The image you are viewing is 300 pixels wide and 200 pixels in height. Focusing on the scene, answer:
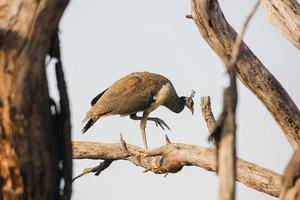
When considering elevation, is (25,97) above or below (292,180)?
above

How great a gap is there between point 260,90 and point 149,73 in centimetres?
321

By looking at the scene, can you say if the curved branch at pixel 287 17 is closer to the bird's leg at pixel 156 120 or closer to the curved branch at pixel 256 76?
the curved branch at pixel 256 76

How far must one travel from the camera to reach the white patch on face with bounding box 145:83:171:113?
33.4ft

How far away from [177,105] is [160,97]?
1.27 meters

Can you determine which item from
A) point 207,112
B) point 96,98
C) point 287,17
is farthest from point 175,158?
point 96,98

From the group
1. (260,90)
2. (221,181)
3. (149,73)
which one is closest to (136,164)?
(260,90)

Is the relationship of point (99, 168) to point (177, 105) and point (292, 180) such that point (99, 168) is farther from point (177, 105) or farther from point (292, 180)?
point (292, 180)

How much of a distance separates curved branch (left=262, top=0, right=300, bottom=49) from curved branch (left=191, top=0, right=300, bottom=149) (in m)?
0.37

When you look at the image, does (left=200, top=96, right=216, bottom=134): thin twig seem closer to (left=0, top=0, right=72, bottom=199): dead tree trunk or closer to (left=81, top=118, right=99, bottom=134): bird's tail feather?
(left=81, top=118, right=99, bottom=134): bird's tail feather

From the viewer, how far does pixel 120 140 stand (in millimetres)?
7781

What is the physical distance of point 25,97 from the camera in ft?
9.84

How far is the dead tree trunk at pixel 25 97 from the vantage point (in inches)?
118

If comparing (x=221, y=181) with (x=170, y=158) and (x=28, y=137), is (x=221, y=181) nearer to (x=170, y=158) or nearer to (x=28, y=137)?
(x=28, y=137)

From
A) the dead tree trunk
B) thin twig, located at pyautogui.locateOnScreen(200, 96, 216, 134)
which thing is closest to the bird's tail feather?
thin twig, located at pyautogui.locateOnScreen(200, 96, 216, 134)
